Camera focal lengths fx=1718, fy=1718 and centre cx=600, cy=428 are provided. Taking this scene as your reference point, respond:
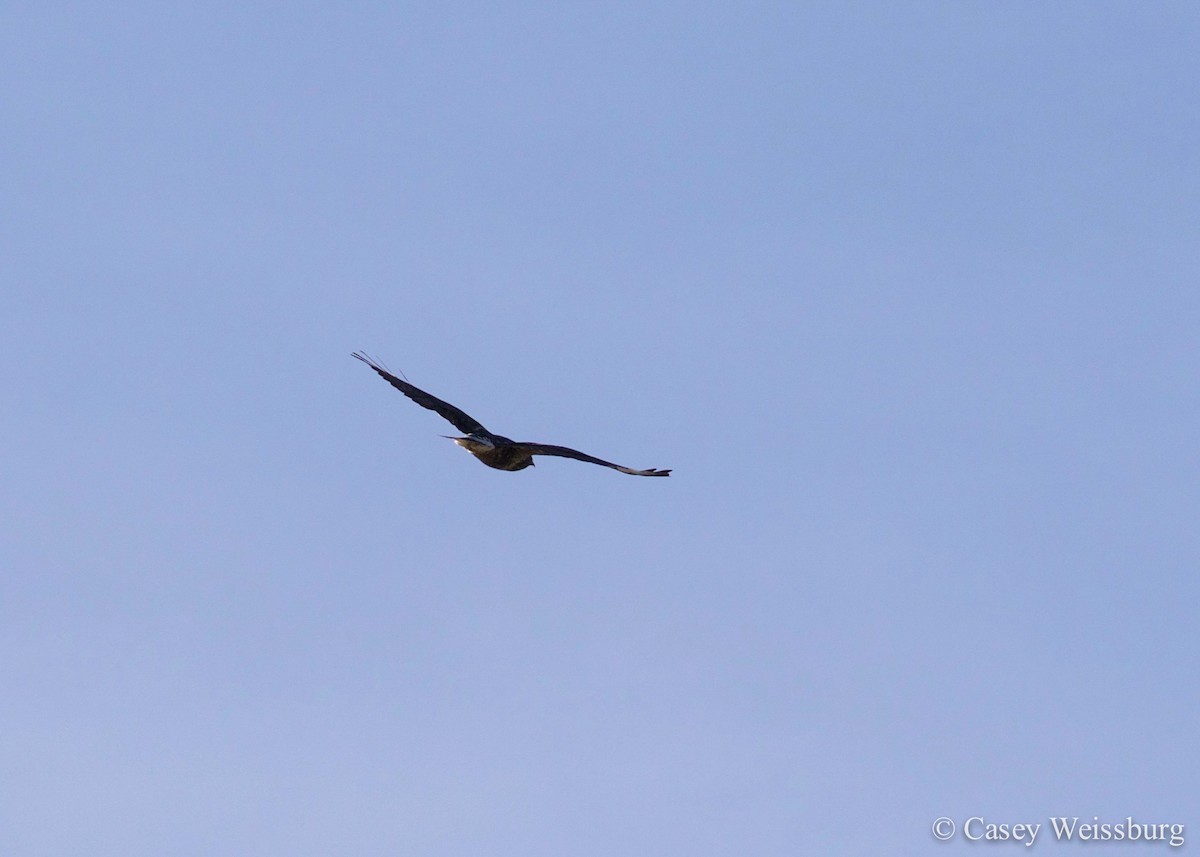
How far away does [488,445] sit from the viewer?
161ft

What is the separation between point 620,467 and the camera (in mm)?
45562

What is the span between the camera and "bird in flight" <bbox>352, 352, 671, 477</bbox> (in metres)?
46.8

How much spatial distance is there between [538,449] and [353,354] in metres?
7.92

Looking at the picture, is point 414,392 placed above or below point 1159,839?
above

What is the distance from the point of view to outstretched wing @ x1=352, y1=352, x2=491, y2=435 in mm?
52562

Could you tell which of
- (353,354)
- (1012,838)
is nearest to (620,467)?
(353,354)

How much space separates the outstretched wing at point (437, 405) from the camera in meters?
52.6

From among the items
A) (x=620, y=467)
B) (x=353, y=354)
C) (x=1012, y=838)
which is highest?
(x=353, y=354)

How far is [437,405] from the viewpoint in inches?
2120

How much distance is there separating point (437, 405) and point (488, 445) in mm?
5230

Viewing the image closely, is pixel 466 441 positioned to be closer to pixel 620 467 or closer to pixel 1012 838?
pixel 620 467

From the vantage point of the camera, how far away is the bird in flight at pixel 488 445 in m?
46.8

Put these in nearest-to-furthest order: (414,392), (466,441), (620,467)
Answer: (620,467) → (466,441) → (414,392)

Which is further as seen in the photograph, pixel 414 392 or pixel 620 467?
pixel 414 392
